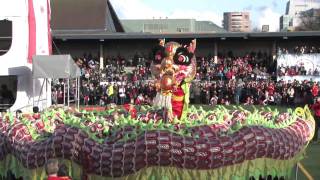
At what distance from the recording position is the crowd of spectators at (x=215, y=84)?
32.8 m

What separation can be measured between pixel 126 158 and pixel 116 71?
29.3 m

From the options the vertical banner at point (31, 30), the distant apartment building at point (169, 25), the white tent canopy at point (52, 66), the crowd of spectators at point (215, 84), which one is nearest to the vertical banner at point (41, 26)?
the vertical banner at point (31, 30)

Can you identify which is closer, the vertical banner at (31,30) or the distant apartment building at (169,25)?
the vertical banner at (31,30)

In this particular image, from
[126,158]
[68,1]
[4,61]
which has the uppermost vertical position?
[68,1]

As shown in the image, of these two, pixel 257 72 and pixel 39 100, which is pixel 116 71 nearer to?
pixel 257 72

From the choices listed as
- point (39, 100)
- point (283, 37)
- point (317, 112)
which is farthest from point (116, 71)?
point (317, 112)

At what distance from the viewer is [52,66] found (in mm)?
22078

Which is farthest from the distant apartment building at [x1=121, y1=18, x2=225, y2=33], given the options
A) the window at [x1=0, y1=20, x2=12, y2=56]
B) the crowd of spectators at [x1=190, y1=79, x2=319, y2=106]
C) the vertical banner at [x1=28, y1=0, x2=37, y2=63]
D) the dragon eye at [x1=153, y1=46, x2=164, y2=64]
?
the dragon eye at [x1=153, y1=46, x2=164, y2=64]

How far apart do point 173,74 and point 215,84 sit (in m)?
22.1

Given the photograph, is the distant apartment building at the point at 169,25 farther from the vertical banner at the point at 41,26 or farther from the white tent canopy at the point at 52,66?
the white tent canopy at the point at 52,66

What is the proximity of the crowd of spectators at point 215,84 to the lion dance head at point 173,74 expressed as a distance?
1705 cm

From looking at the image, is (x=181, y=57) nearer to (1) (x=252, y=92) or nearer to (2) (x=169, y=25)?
(1) (x=252, y=92)

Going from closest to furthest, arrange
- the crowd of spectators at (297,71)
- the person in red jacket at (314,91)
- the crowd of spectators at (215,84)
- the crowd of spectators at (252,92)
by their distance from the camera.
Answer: the person in red jacket at (314,91), the crowd of spectators at (252,92), the crowd of spectators at (215,84), the crowd of spectators at (297,71)

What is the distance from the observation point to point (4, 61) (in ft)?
68.1
